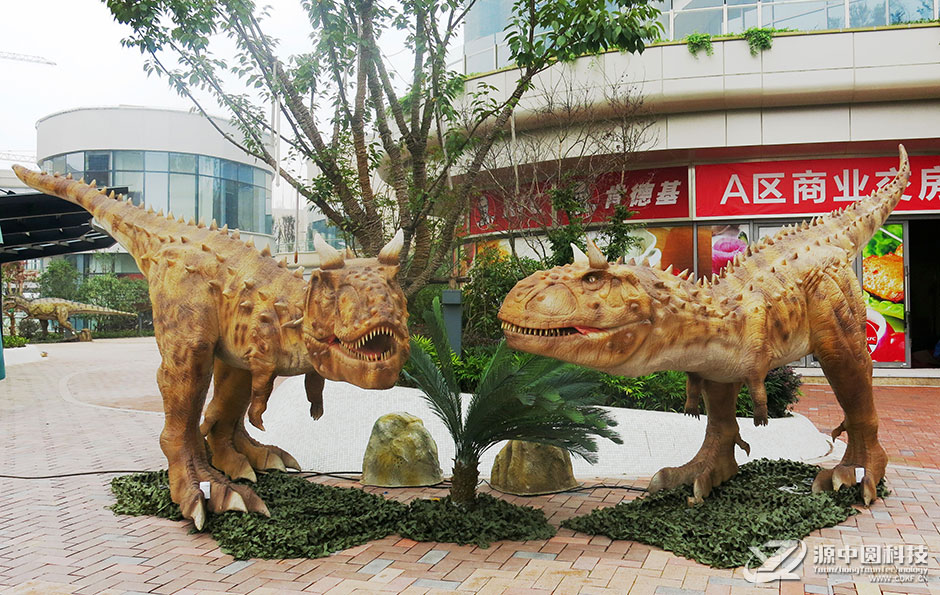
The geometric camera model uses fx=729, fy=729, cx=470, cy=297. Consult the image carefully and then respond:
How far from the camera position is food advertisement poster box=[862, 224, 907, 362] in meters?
12.4

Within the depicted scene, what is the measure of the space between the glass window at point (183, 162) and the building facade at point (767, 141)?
1103 inches

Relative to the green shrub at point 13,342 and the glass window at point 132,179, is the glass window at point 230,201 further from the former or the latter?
the green shrub at point 13,342

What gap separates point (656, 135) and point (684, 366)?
853cm

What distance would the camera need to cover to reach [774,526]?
425 cm

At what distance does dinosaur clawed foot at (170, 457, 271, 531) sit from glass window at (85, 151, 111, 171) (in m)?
35.7

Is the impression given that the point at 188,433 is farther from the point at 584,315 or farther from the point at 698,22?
the point at 698,22

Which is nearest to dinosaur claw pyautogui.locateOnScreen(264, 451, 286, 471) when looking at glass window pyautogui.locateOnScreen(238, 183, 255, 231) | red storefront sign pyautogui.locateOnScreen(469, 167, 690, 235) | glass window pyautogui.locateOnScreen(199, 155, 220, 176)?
red storefront sign pyautogui.locateOnScreen(469, 167, 690, 235)

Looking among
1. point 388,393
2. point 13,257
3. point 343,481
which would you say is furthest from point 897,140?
point 13,257

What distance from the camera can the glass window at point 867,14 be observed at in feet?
38.3

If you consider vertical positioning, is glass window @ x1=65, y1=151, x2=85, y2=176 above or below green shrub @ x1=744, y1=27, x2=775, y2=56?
above

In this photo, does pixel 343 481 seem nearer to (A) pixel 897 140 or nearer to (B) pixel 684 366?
(B) pixel 684 366

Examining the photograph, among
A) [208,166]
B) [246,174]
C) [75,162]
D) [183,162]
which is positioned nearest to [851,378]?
[183,162]

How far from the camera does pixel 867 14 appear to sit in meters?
11.7

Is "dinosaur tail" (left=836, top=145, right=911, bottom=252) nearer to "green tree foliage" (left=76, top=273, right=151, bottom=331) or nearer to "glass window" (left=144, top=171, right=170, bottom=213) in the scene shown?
"green tree foliage" (left=76, top=273, right=151, bottom=331)
